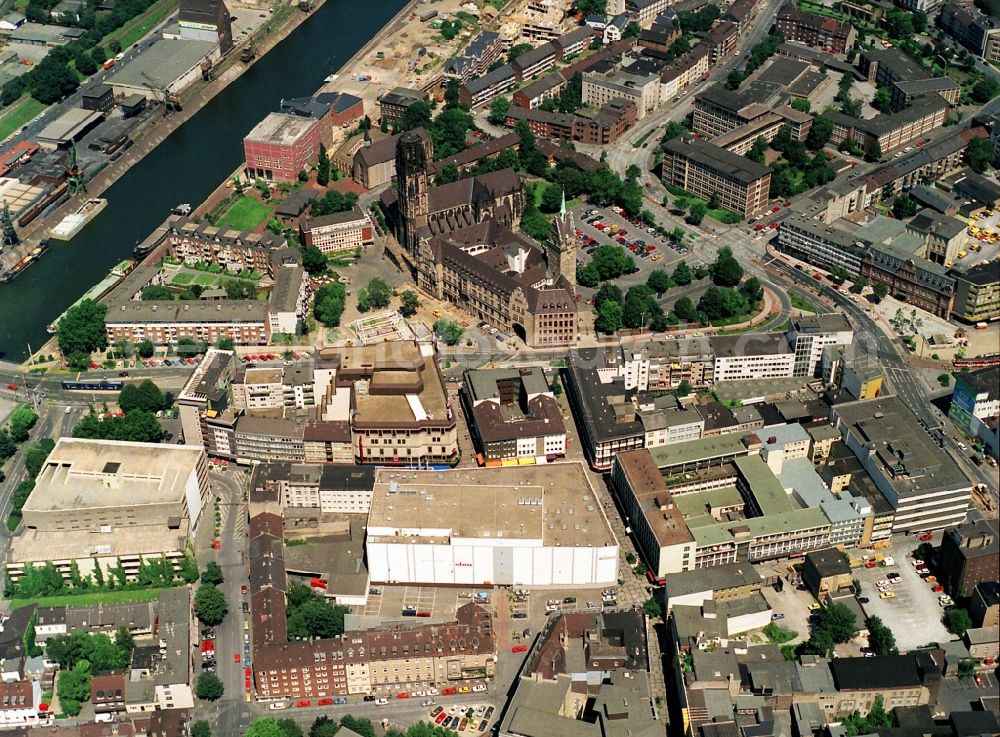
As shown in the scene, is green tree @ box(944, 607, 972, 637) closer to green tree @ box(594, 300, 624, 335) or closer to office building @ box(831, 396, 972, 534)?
office building @ box(831, 396, 972, 534)

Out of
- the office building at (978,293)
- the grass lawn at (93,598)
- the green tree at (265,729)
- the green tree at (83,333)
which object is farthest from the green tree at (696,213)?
the green tree at (265,729)

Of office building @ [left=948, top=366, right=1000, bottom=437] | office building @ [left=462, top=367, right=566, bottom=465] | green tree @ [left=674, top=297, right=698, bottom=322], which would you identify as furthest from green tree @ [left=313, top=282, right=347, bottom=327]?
office building @ [left=948, top=366, right=1000, bottom=437]

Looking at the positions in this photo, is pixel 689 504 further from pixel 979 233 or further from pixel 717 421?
pixel 979 233

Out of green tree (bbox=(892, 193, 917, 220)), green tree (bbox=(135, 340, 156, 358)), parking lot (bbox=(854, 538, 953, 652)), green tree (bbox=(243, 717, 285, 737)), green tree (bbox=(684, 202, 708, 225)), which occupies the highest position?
green tree (bbox=(892, 193, 917, 220))

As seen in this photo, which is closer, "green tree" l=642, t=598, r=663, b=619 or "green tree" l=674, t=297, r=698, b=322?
"green tree" l=642, t=598, r=663, b=619

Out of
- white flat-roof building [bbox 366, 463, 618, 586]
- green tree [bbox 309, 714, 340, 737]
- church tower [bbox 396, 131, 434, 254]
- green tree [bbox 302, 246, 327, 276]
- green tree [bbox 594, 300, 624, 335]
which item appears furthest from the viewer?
green tree [bbox 302, 246, 327, 276]

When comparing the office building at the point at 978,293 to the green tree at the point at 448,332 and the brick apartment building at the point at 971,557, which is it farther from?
the green tree at the point at 448,332
